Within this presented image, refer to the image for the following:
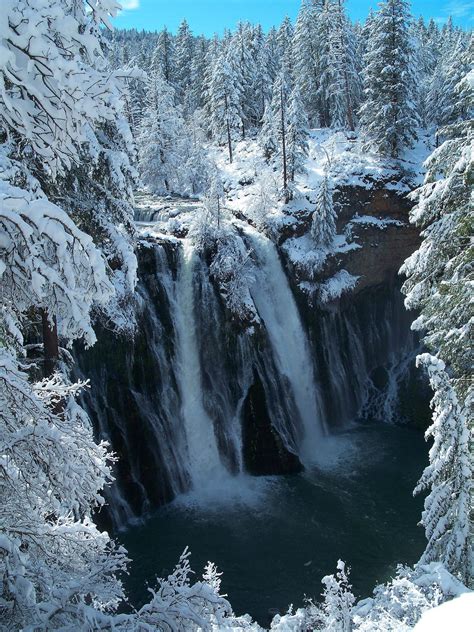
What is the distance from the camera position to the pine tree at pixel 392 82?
102ft

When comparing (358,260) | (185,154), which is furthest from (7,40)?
(185,154)

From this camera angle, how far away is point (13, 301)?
389 cm

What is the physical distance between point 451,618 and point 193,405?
18165 millimetres

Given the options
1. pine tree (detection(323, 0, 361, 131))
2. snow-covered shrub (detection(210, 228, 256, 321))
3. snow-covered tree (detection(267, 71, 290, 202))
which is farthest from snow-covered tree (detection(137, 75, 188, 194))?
snow-covered shrub (detection(210, 228, 256, 321))

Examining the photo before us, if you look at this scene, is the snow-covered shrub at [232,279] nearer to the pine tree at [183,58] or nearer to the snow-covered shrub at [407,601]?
the snow-covered shrub at [407,601]

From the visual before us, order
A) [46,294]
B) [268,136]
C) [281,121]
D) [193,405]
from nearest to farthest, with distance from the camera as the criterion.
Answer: [46,294], [193,405], [281,121], [268,136]

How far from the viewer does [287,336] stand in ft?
78.5

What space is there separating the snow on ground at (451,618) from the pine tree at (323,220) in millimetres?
24456

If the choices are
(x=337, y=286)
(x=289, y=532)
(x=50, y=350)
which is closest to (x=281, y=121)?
(x=337, y=286)

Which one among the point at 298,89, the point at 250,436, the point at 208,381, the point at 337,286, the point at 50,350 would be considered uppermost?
the point at 298,89

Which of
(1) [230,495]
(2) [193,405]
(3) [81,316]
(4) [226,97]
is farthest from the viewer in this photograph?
(4) [226,97]

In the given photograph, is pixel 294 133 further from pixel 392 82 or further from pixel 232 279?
pixel 232 279

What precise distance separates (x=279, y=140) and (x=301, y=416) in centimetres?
1993

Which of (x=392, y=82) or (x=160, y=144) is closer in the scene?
(x=392, y=82)
